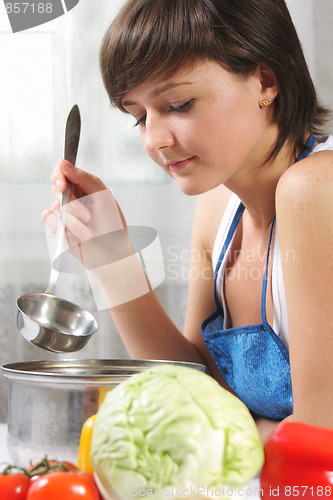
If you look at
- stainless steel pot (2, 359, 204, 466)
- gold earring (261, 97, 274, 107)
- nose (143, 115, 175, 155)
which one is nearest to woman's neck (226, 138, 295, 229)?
gold earring (261, 97, 274, 107)

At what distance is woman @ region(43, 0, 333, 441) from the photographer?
0.78 meters

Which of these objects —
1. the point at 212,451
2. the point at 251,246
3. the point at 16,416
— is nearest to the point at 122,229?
the point at 251,246

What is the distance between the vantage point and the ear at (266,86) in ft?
3.01

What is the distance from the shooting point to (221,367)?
45.6 inches

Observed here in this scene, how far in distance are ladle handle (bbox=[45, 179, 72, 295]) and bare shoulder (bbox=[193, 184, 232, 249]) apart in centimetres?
38

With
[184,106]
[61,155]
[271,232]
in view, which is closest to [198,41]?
[184,106]

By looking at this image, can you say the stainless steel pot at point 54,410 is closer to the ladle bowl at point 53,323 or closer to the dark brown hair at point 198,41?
the ladle bowl at point 53,323

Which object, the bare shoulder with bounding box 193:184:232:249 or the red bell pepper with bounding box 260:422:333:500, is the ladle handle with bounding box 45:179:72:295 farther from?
the red bell pepper with bounding box 260:422:333:500

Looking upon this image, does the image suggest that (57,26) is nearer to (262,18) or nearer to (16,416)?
(262,18)

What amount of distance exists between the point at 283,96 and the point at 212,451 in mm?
749

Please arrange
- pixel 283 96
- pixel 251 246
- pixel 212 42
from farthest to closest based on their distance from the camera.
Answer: pixel 251 246, pixel 283 96, pixel 212 42

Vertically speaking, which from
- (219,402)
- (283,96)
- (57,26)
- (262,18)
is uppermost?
(57,26)

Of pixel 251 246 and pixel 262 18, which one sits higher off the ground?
pixel 262 18

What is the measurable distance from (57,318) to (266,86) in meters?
0.55
